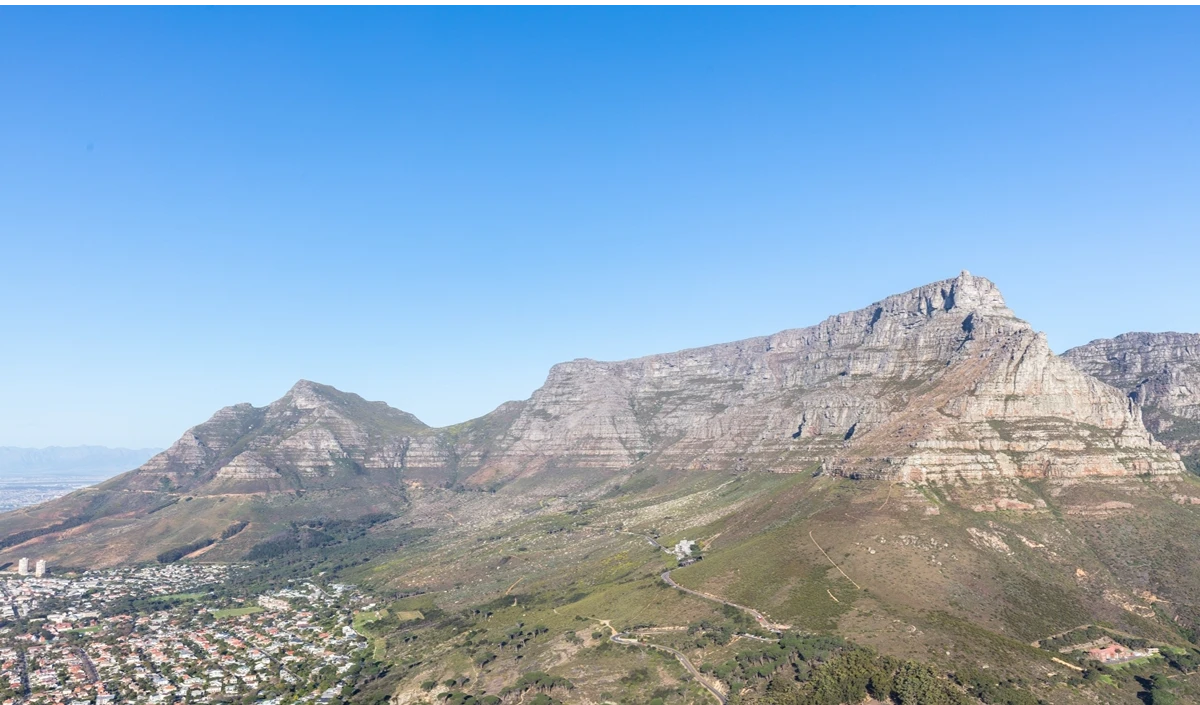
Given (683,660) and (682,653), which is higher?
(682,653)

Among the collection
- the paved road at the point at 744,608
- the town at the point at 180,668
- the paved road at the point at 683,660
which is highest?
the paved road at the point at 744,608

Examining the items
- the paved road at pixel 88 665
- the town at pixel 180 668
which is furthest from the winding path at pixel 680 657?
the paved road at pixel 88 665

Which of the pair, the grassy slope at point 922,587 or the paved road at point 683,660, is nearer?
the paved road at point 683,660

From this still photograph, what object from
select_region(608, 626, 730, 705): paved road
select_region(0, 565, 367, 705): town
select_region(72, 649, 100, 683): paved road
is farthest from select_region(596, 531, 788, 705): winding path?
select_region(72, 649, 100, 683): paved road

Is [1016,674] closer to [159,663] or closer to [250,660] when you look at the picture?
[250,660]

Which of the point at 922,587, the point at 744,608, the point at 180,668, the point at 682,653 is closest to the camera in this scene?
the point at 682,653

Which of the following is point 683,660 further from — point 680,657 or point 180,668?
point 180,668

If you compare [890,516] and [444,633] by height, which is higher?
[890,516]

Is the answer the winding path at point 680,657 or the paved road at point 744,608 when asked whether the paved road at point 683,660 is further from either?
the paved road at point 744,608

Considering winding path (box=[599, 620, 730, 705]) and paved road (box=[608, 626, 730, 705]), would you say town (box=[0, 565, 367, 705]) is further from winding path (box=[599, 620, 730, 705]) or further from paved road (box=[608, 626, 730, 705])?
paved road (box=[608, 626, 730, 705])

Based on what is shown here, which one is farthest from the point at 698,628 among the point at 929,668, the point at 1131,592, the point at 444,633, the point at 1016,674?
the point at 1131,592

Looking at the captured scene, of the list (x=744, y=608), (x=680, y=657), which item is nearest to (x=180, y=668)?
(x=680, y=657)
